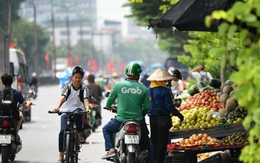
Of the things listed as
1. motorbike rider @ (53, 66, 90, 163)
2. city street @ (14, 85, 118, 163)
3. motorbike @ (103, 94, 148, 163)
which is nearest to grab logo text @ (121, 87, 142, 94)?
motorbike @ (103, 94, 148, 163)

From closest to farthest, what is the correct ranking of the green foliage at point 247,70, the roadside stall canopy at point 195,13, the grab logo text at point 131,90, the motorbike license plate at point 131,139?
1. the green foliage at point 247,70
2. the roadside stall canopy at point 195,13
3. the motorbike license plate at point 131,139
4. the grab logo text at point 131,90

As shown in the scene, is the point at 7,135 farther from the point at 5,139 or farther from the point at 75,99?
the point at 75,99

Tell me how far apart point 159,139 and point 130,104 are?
4.57ft

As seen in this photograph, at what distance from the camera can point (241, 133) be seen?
13.1 meters

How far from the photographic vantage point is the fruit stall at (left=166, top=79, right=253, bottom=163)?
12.6 metres

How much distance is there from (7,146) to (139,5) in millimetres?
22145

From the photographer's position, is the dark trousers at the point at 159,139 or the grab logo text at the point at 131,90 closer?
the grab logo text at the point at 131,90

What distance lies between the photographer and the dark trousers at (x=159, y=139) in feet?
42.7

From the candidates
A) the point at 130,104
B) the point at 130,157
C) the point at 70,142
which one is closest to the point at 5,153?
the point at 70,142

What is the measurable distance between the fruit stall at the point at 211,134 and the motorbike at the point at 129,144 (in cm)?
106

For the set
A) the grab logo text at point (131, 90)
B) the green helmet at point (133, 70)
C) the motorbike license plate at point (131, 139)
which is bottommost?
the motorbike license plate at point (131, 139)

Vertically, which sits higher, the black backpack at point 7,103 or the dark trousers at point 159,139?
the black backpack at point 7,103

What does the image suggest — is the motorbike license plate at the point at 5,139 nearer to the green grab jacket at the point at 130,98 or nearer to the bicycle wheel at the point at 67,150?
the bicycle wheel at the point at 67,150

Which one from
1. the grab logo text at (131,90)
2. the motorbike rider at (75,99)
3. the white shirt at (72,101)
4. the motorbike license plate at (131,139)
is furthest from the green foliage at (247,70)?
the white shirt at (72,101)
